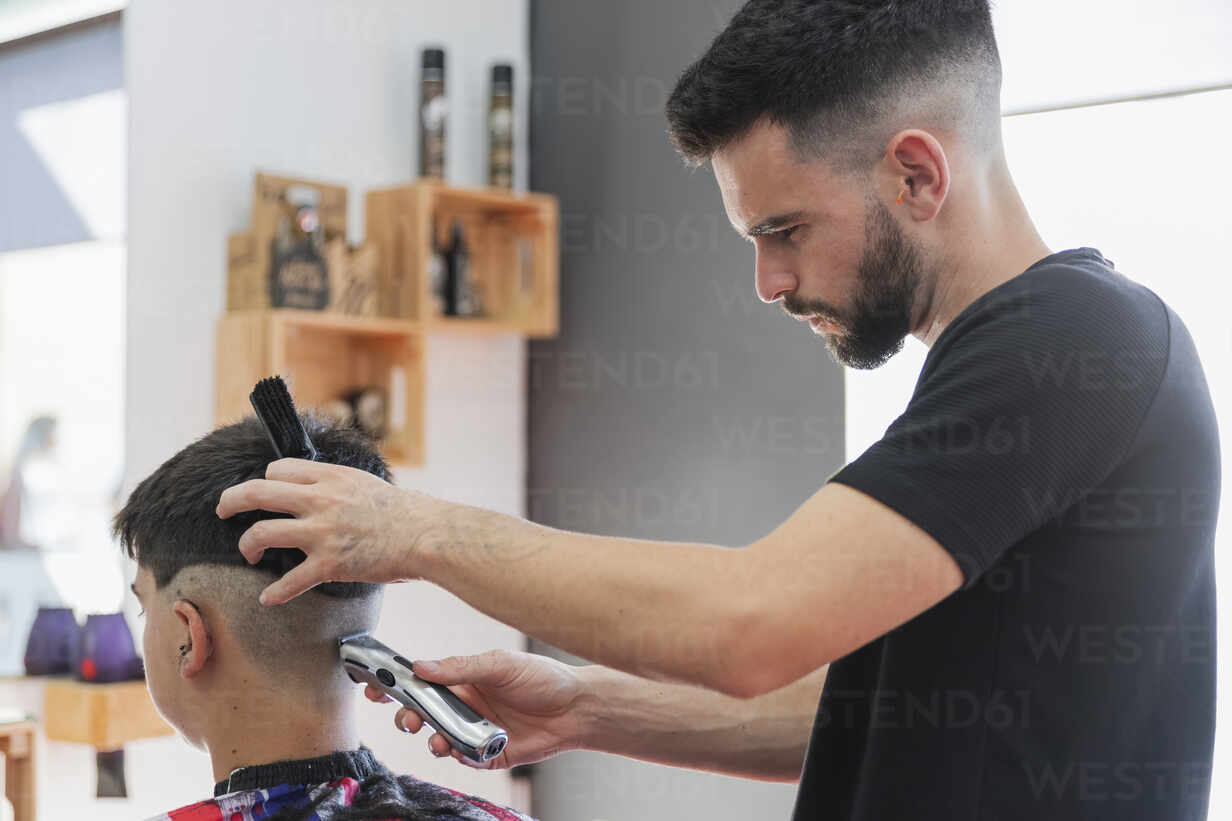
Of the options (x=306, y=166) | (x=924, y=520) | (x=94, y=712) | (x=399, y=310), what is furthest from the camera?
(x=399, y=310)

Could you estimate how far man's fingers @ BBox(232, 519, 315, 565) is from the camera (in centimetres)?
117

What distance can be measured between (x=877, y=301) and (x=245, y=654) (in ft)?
2.94

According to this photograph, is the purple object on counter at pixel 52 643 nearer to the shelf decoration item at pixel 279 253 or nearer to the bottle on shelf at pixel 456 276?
the shelf decoration item at pixel 279 253

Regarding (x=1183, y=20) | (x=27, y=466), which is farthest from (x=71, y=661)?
(x=1183, y=20)

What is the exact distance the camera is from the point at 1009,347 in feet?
3.60

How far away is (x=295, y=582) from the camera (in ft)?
3.93

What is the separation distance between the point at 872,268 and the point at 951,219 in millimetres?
97

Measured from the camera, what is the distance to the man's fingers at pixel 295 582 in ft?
3.87

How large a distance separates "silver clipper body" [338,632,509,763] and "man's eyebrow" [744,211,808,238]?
620 mm

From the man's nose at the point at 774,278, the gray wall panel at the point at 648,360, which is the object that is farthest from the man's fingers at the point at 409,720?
the gray wall panel at the point at 648,360

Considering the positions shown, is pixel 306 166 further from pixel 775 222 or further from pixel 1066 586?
pixel 1066 586

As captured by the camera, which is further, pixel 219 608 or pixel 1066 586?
pixel 219 608

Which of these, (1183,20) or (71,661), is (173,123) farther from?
(1183,20)

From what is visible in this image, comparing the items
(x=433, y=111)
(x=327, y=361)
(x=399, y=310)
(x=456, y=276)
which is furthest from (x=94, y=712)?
(x=433, y=111)
